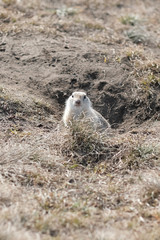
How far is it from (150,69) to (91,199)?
4.47 m

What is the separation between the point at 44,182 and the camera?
4605 millimetres

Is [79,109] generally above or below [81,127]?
below

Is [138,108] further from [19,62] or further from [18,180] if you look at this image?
[18,180]

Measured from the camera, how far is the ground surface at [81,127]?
4.00m

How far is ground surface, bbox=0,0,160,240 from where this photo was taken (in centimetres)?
400

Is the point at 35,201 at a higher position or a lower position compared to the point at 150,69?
lower

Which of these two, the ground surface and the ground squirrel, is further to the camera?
the ground squirrel

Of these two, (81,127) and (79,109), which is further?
(79,109)

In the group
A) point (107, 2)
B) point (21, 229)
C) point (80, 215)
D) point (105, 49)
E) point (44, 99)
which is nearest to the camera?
point (21, 229)

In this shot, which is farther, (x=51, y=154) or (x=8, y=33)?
(x=8, y=33)

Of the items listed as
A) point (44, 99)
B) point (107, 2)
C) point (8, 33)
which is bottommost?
point (44, 99)

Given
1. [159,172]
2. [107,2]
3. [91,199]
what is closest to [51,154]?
[91,199]

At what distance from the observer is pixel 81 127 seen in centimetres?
556

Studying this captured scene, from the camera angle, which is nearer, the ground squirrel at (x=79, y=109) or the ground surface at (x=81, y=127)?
the ground surface at (x=81, y=127)
